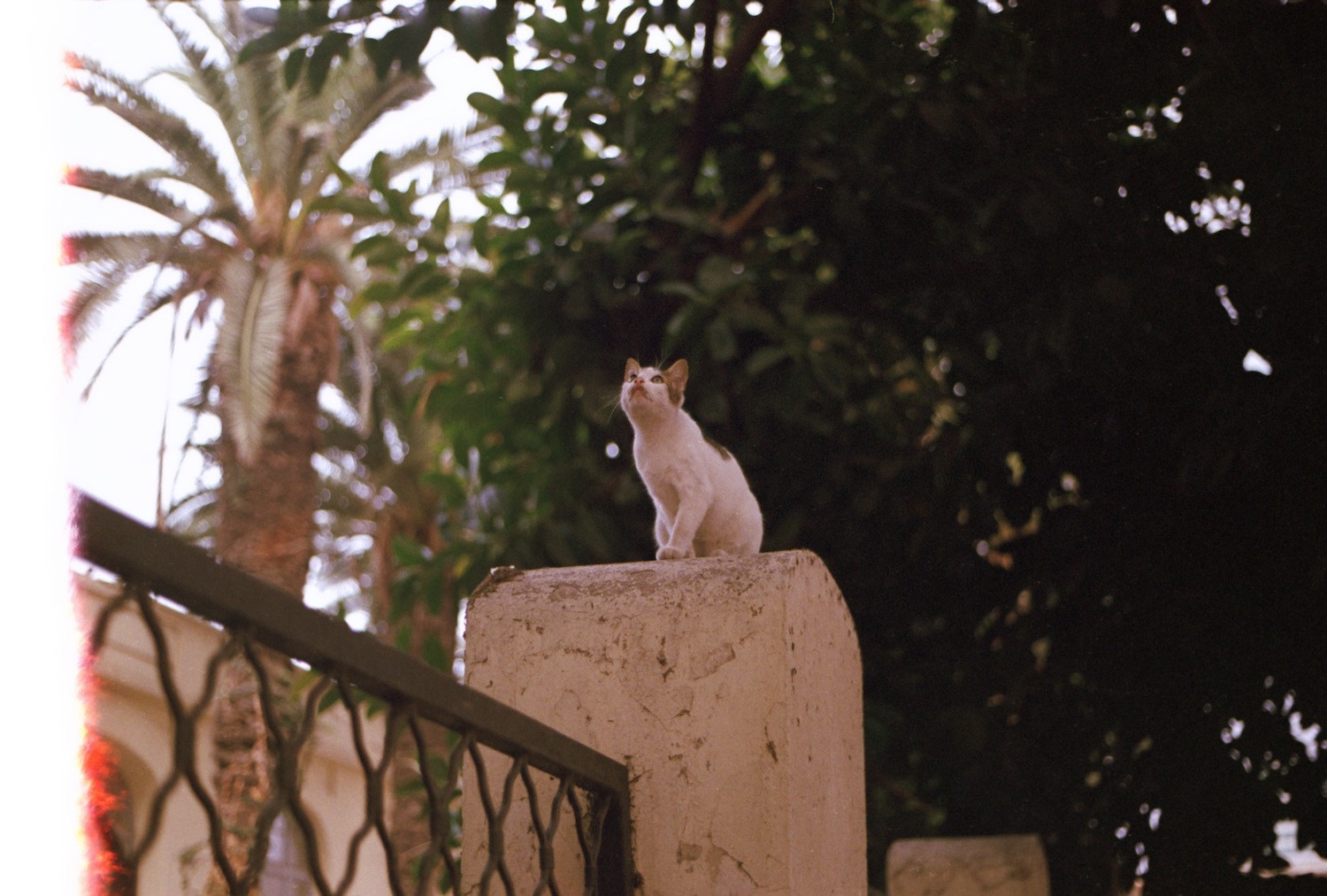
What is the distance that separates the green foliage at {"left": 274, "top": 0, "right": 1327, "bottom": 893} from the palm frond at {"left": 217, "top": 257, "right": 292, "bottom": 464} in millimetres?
4450

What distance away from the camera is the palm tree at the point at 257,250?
10.3m

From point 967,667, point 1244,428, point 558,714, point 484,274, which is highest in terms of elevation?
point 484,274

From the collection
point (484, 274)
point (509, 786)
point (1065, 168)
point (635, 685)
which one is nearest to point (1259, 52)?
point (1065, 168)

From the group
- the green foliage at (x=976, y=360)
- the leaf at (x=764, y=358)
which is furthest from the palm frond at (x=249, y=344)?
the leaf at (x=764, y=358)

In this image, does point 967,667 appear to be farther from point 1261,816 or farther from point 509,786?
point 509,786

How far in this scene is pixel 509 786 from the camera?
5.48 feet

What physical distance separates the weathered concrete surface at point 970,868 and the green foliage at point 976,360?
0.43 metres

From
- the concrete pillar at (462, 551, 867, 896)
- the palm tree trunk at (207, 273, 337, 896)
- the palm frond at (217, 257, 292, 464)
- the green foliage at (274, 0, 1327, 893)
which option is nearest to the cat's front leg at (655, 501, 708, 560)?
the concrete pillar at (462, 551, 867, 896)

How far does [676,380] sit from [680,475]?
253 mm

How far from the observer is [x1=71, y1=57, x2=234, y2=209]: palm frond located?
33.6ft

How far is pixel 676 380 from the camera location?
2820 millimetres

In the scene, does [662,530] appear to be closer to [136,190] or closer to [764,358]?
[764,358]

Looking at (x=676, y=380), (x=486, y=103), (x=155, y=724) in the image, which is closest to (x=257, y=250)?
(x=155, y=724)

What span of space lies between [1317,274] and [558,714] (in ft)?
10.1
